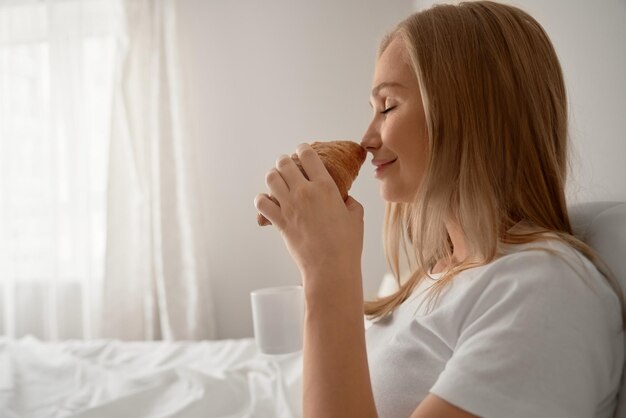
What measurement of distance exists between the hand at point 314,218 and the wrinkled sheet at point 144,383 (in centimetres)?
42

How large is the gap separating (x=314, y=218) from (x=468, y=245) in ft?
0.85

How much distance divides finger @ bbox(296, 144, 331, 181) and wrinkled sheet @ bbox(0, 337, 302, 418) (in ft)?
1.61

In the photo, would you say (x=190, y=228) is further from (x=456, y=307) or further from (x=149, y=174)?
(x=456, y=307)

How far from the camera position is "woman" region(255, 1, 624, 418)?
542 millimetres

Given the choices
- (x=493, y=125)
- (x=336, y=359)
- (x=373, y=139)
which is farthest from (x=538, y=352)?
(x=373, y=139)

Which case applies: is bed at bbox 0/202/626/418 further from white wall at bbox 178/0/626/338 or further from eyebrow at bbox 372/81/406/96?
white wall at bbox 178/0/626/338

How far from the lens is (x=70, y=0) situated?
2629 millimetres

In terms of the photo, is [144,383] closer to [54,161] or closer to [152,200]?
[152,200]

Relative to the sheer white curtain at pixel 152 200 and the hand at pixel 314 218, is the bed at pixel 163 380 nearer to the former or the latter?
the hand at pixel 314 218

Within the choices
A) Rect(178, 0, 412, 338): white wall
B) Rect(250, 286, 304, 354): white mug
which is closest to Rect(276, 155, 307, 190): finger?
Rect(250, 286, 304, 354): white mug

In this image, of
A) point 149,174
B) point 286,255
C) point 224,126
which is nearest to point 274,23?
point 224,126

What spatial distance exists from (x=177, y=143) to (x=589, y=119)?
206 centimetres

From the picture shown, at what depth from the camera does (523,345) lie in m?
0.53

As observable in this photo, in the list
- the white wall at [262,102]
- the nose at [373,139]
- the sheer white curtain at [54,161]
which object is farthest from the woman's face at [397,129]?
the sheer white curtain at [54,161]
